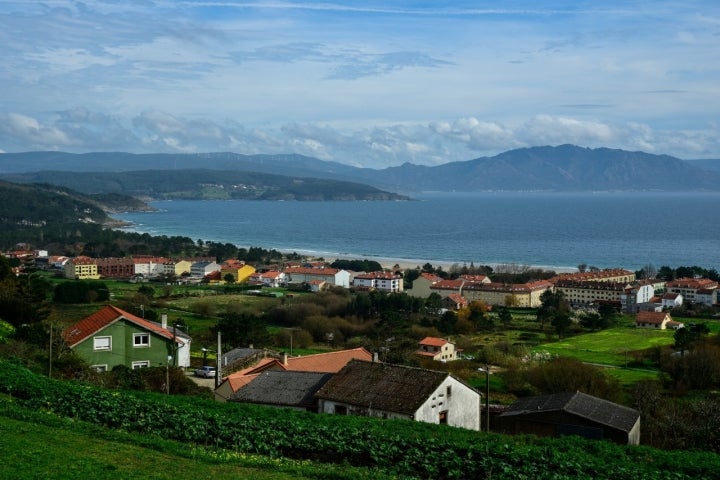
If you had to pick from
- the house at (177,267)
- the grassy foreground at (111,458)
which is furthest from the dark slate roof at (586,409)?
the house at (177,267)

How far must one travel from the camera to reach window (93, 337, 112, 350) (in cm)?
1669

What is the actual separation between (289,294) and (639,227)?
3542 inches

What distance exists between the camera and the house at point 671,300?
56.0 m

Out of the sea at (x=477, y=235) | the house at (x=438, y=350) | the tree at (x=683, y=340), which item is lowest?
the house at (x=438, y=350)

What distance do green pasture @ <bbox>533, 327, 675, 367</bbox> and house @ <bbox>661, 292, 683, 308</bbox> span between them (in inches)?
462

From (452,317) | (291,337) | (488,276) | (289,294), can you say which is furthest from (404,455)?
(488,276)

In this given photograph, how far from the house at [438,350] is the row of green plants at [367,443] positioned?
22534mm

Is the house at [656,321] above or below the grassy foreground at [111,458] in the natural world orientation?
below

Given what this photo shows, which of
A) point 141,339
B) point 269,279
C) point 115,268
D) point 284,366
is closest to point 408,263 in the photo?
point 269,279

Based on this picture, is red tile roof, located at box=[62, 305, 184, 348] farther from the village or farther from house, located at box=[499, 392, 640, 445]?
house, located at box=[499, 392, 640, 445]

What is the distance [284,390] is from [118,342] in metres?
4.07

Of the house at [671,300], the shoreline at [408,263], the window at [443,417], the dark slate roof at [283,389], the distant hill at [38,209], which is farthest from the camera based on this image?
the distant hill at [38,209]

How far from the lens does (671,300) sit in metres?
56.3

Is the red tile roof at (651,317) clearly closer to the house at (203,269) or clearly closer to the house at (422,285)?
the house at (422,285)
